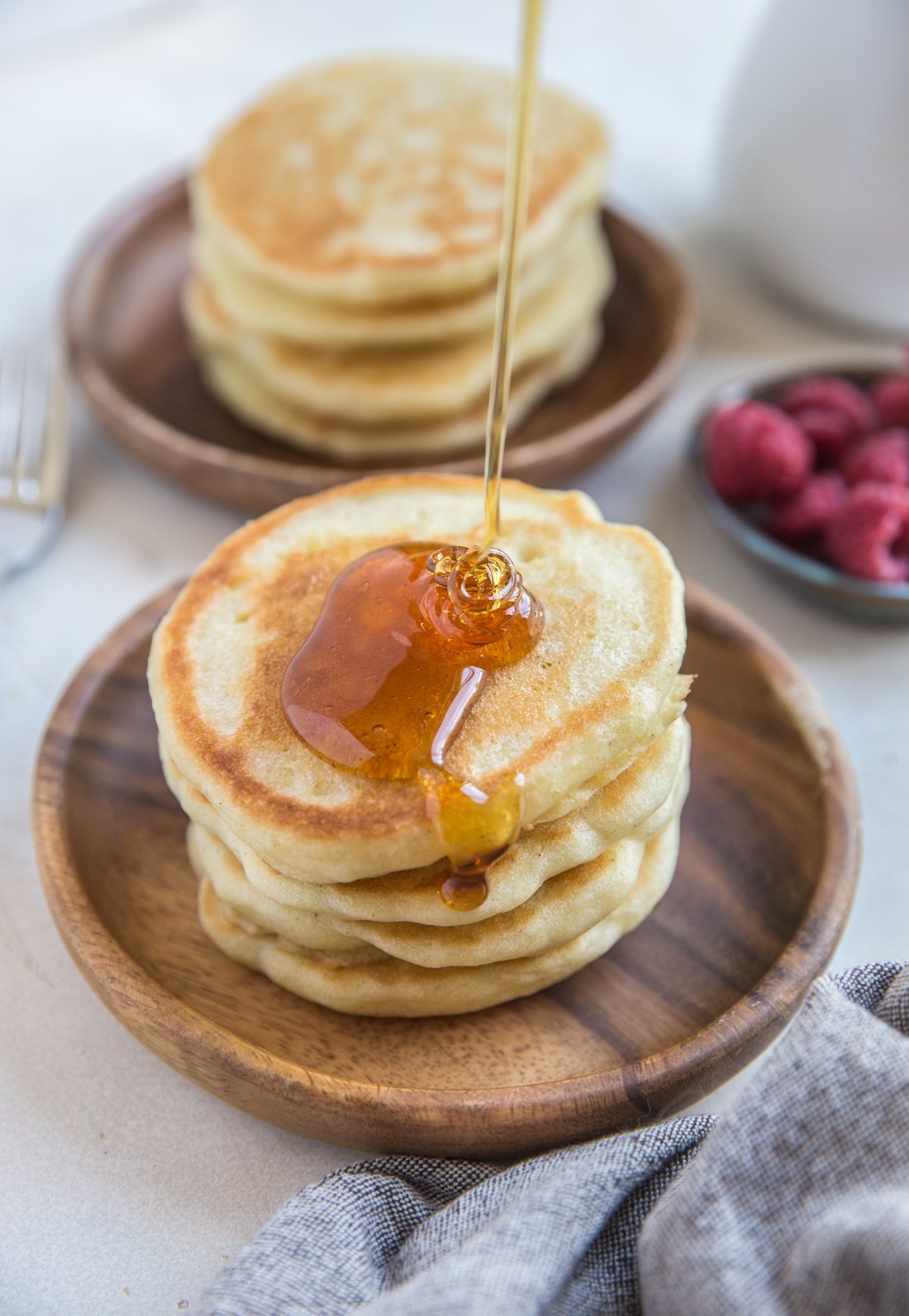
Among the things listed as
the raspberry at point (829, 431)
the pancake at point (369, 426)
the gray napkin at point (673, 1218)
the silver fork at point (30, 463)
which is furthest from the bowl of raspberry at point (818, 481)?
Answer: the silver fork at point (30, 463)

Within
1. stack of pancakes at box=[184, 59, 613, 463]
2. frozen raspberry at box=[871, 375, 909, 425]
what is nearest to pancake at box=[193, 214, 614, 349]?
stack of pancakes at box=[184, 59, 613, 463]

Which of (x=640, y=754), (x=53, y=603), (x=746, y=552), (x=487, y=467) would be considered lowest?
(x=53, y=603)

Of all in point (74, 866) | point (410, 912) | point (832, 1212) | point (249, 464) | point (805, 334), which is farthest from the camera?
point (805, 334)

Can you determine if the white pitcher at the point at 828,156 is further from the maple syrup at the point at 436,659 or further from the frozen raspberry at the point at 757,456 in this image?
the maple syrup at the point at 436,659

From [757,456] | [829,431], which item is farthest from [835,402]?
[757,456]

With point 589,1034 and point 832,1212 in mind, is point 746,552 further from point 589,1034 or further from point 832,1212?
point 832,1212

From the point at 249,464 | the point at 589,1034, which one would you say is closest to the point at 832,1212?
the point at 589,1034

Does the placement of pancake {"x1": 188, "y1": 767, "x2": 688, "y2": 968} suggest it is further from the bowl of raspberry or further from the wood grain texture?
the bowl of raspberry
